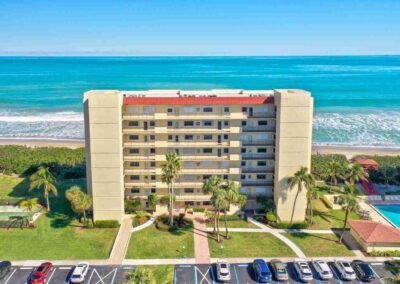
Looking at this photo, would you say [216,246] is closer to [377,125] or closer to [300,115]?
[300,115]

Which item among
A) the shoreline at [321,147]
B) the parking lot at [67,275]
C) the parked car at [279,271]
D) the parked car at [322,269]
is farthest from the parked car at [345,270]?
the shoreline at [321,147]

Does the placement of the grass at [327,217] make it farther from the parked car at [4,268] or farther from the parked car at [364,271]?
→ the parked car at [4,268]

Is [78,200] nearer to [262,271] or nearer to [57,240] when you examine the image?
[57,240]

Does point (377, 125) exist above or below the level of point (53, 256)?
above

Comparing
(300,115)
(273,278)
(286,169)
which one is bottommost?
(273,278)

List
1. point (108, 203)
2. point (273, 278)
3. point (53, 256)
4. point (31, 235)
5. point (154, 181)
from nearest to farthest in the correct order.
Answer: point (273, 278), point (53, 256), point (31, 235), point (108, 203), point (154, 181)

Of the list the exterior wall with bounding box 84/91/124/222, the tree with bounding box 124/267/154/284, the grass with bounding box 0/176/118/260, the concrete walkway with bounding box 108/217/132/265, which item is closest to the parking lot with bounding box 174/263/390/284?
the concrete walkway with bounding box 108/217/132/265

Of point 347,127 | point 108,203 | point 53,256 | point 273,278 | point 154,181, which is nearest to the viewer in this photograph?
point 273,278

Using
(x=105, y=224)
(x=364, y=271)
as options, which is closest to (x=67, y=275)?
(x=105, y=224)

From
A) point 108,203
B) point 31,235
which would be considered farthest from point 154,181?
point 31,235
